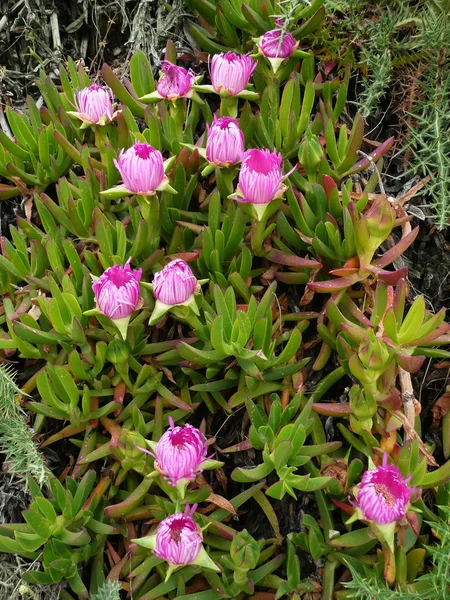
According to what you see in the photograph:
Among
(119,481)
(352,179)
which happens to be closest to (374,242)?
(352,179)

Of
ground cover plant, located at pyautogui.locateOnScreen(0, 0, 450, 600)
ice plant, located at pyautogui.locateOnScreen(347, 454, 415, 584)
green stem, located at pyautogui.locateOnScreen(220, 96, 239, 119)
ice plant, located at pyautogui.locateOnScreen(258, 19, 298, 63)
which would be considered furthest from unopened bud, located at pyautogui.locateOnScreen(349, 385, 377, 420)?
ice plant, located at pyautogui.locateOnScreen(258, 19, 298, 63)

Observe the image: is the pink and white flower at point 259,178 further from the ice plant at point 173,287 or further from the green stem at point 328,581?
A: the green stem at point 328,581

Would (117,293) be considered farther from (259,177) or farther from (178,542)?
(178,542)

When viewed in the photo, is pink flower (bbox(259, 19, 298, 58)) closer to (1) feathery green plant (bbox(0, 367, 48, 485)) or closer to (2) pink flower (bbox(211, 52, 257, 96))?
(2) pink flower (bbox(211, 52, 257, 96))

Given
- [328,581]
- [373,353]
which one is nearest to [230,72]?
[373,353]

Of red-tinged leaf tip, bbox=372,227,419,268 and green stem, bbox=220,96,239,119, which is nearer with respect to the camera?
red-tinged leaf tip, bbox=372,227,419,268

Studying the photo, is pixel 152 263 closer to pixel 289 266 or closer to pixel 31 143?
pixel 289 266

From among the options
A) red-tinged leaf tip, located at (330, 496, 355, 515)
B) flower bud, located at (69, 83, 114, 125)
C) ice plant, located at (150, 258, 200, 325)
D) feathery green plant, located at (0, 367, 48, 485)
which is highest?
flower bud, located at (69, 83, 114, 125)
